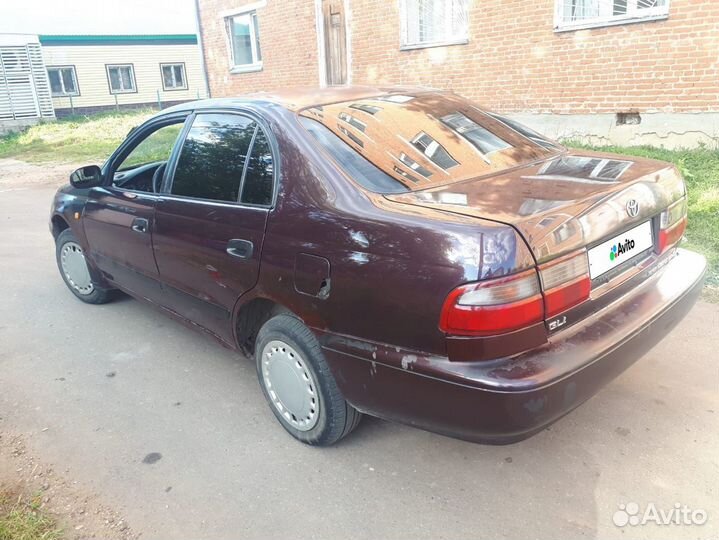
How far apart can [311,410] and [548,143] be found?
204cm

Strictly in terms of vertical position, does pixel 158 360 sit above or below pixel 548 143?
below

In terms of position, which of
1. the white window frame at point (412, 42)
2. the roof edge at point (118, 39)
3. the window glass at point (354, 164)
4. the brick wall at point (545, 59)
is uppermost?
the roof edge at point (118, 39)

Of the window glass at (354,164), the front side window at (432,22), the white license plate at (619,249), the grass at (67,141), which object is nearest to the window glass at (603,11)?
the front side window at (432,22)

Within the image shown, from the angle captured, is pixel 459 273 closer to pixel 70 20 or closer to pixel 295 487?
pixel 295 487

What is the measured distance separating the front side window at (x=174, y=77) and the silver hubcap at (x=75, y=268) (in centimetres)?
2545

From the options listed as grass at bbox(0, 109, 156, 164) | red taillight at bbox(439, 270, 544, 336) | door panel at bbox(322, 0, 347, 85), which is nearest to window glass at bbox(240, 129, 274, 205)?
red taillight at bbox(439, 270, 544, 336)

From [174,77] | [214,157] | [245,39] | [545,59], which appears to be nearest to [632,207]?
[214,157]

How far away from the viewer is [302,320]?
257 cm

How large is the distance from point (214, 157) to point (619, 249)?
2120 mm

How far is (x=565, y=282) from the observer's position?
7.06 ft

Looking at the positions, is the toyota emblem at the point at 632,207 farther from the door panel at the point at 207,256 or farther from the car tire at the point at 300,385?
the door panel at the point at 207,256

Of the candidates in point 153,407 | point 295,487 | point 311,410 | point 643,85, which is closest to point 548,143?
point 311,410

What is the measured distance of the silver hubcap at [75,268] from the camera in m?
4.68

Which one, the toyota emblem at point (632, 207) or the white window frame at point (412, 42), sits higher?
the white window frame at point (412, 42)
